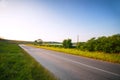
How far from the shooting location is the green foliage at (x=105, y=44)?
77.7ft

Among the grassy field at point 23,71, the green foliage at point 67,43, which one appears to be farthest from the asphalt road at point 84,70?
the green foliage at point 67,43

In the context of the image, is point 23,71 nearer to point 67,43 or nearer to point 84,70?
point 84,70

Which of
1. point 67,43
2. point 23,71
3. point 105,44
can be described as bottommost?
point 23,71

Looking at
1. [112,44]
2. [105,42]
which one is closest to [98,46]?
[105,42]

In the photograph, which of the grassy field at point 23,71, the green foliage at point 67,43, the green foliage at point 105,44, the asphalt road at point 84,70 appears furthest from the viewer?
the green foliage at point 67,43

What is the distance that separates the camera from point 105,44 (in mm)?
25688

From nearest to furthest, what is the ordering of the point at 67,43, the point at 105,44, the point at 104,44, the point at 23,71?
the point at 23,71
the point at 105,44
the point at 104,44
the point at 67,43

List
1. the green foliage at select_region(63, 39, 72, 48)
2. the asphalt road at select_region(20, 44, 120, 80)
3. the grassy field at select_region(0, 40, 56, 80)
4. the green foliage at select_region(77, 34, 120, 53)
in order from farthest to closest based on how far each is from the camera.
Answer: the green foliage at select_region(63, 39, 72, 48) → the green foliage at select_region(77, 34, 120, 53) → the asphalt road at select_region(20, 44, 120, 80) → the grassy field at select_region(0, 40, 56, 80)

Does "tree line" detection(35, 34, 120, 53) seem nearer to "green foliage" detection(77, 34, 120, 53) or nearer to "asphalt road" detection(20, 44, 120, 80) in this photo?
"green foliage" detection(77, 34, 120, 53)

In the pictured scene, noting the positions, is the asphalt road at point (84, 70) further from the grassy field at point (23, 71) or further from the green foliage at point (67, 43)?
the green foliage at point (67, 43)

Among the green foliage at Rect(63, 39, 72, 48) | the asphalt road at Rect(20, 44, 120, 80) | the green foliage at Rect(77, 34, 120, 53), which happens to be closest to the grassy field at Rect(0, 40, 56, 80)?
the asphalt road at Rect(20, 44, 120, 80)

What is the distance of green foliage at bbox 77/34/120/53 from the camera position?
23.7 metres

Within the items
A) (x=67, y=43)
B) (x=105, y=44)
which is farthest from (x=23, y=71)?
(x=67, y=43)

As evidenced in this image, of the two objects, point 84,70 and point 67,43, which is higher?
point 67,43
